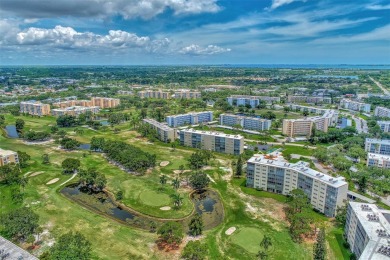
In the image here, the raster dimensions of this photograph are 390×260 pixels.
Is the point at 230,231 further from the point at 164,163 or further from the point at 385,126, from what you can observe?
the point at 385,126

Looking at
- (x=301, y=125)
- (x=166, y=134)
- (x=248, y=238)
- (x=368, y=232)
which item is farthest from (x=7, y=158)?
(x=301, y=125)

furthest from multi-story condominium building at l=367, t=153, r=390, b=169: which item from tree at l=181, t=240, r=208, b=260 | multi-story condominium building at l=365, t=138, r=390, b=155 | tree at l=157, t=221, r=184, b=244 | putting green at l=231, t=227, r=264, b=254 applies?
tree at l=157, t=221, r=184, b=244

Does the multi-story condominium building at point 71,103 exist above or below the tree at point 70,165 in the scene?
above

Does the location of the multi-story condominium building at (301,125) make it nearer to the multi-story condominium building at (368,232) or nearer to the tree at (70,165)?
the multi-story condominium building at (368,232)

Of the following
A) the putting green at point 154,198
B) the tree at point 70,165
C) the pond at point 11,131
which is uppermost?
the tree at point 70,165

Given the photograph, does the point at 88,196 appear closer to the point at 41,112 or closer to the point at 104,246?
the point at 104,246

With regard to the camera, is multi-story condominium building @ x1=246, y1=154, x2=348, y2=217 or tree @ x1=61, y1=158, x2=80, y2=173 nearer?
multi-story condominium building @ x1=246, y1=154, x2=348, y2=217

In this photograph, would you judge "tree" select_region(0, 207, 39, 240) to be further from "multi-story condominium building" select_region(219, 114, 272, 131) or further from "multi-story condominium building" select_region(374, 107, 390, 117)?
"multi-story condominium building" select_region(374, 107, 390, 117)

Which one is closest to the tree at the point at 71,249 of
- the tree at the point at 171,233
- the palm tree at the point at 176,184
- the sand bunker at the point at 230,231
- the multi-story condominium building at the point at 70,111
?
the tree at the point at 171,233
